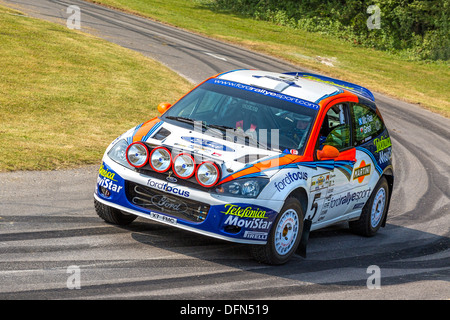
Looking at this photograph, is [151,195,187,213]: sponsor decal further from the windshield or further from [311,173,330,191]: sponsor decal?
[311,173,330,191]: sponsor decal

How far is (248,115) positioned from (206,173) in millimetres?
1380

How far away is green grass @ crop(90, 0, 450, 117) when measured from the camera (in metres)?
28.0

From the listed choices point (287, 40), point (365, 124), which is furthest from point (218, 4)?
point (365, 124)

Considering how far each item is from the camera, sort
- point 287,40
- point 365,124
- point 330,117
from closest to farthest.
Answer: point 330,117
point 365,124
point 287,40

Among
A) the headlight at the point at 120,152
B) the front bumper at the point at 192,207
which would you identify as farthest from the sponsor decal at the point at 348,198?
the headlight at the point at 120,152

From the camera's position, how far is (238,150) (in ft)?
24.5

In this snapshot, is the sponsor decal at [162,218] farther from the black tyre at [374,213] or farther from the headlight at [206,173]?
the black tyre at [374,213]

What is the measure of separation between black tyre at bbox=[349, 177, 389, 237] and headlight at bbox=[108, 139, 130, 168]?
3515mm

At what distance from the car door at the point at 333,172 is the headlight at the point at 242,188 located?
0.92 metres

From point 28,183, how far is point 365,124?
4.60 meters

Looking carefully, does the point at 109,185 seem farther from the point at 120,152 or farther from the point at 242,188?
the point at 242,188

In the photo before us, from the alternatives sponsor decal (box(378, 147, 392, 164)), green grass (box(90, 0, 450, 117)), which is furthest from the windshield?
green grass (box(90, 0, 450, 117))

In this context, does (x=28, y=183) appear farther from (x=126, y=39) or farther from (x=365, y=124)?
(x=126, y=39)
